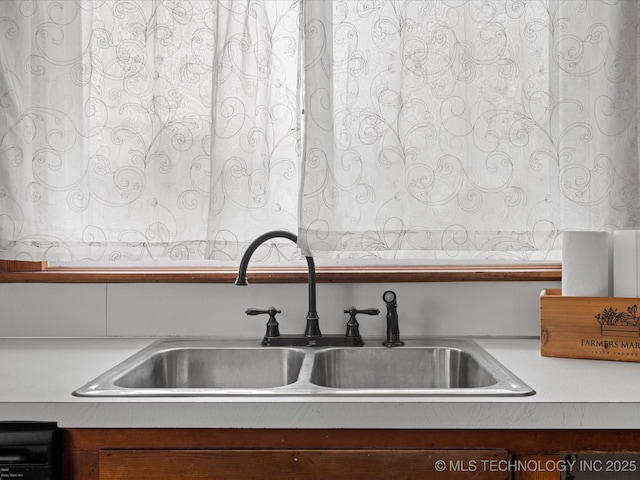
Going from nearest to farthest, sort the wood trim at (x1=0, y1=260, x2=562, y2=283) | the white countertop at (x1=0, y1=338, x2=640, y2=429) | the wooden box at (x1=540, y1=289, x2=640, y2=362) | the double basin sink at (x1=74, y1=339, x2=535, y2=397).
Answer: the white countertop at (x1=0, y1=338, x2=640, y2=429)
the wooden box at (x1=540, y1=289, x2=640, y2=362)
the double basin sink at (x1=74, y1=339, x2=535, y2=397)
the wood trim at (x1=0, y1=260, x2=562, y2=283)

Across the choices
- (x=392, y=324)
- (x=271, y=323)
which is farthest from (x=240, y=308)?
(x=392, y=324)

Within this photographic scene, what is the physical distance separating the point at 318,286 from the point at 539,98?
780 mm

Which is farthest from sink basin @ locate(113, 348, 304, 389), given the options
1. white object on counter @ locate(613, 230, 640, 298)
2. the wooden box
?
white object on counter @ locate(613, 230, 640, 298)

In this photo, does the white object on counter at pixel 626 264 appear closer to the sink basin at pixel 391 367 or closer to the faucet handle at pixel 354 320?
the sink basin at pixel 391 367

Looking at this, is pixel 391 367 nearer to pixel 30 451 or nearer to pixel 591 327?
pixel 591 327

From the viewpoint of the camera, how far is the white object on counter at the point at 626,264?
136 cm

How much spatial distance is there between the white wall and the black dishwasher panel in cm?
63

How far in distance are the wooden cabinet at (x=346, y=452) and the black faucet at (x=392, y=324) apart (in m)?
0.51

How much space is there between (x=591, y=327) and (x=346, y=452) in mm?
680

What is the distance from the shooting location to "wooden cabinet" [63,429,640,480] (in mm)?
1026

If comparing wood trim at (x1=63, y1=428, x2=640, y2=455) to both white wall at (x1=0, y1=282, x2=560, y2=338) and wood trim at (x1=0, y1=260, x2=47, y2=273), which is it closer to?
white wall at (x1=0, y1=282, x2=560, y2=338)

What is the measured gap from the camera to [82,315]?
1.68 meters

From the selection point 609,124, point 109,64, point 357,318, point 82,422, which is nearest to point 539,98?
point 609,124

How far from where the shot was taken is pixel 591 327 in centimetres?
134
